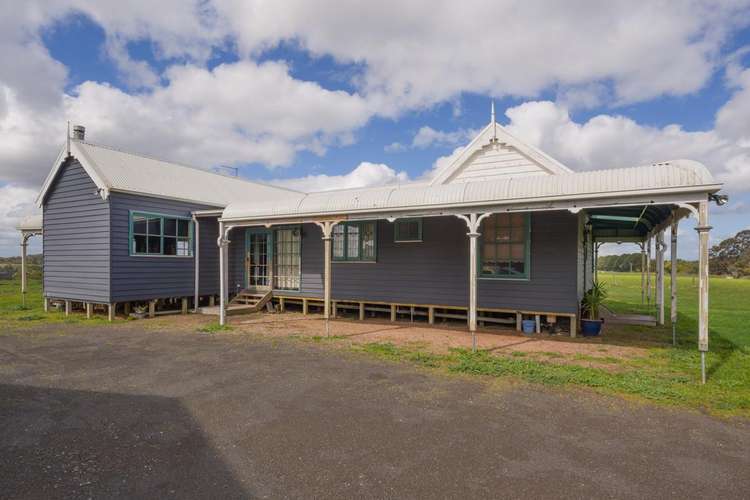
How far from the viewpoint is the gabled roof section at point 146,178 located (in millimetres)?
12625

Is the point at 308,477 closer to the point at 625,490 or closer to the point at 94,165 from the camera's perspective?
the point at 625,490

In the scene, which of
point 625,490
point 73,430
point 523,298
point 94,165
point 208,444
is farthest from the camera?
point 94,165

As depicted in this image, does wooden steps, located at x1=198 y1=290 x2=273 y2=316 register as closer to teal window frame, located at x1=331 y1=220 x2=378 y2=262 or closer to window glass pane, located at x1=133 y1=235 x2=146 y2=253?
window glass pane, located at x1=133 y1=235 x2=146 y2=253

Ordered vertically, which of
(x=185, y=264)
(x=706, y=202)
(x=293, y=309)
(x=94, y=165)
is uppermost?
(x=94, y=165)

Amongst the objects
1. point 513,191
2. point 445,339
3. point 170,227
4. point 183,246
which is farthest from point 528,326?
point 170,227

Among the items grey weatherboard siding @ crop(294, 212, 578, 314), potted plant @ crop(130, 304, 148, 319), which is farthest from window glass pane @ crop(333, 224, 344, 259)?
potted plant @ crop(130, 304, 148, 319)

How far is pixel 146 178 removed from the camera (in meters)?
14.0

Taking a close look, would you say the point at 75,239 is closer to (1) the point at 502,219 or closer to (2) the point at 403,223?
(2) the point at 403,223

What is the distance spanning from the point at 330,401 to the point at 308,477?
6.17ft

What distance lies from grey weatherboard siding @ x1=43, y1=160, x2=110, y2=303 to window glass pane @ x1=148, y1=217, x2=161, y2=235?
1304 millimetres

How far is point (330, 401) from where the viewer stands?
543 centimetres

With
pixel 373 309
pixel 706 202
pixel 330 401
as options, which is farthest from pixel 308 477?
pixel 373 309

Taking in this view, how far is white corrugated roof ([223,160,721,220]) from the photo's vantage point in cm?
682

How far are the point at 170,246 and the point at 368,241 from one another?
6.74 meters
